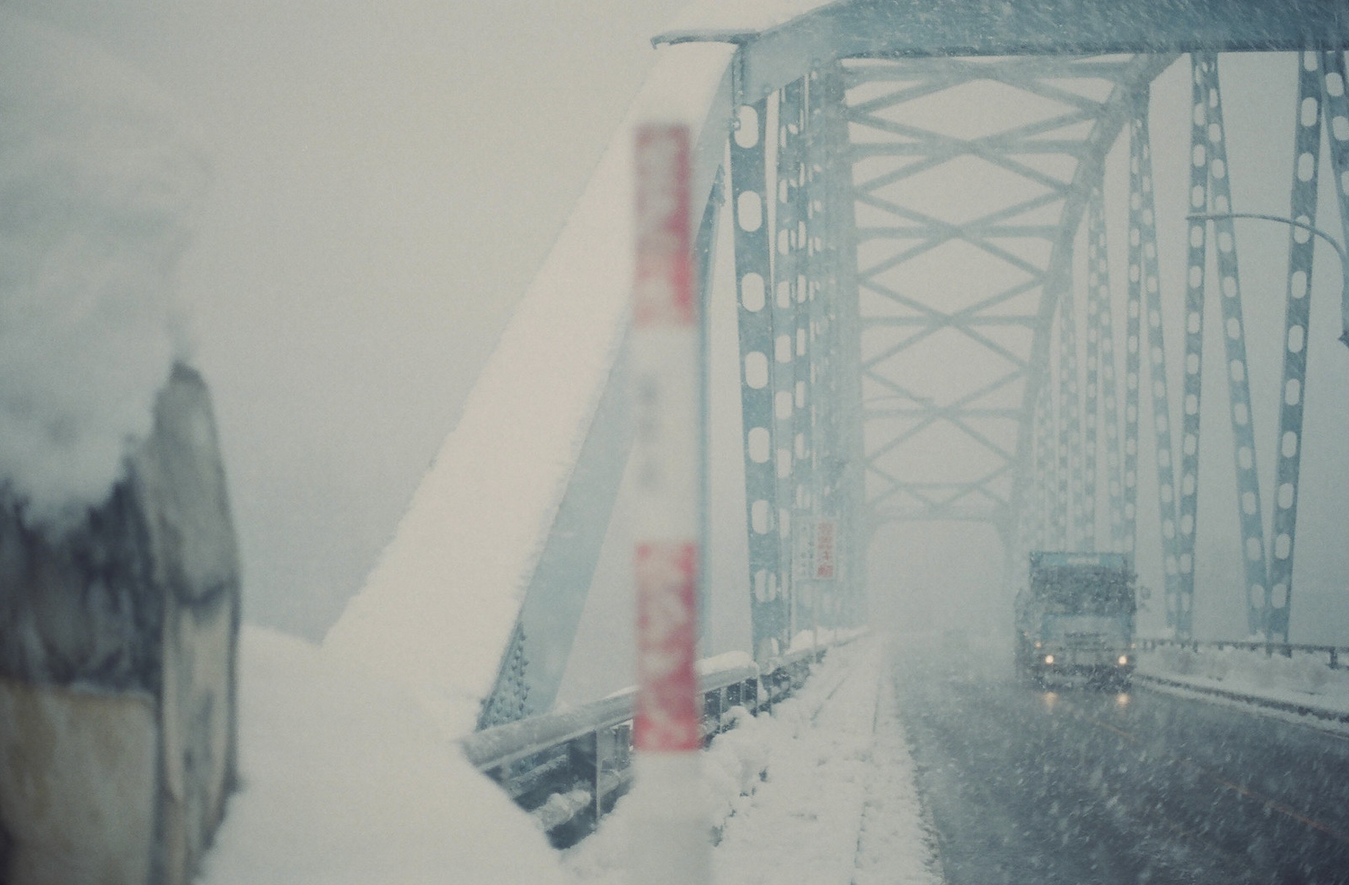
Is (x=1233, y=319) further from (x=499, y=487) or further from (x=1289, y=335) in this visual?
(x=499, y=487)

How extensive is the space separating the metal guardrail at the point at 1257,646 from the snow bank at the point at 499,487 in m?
15.2

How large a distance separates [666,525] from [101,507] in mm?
1107

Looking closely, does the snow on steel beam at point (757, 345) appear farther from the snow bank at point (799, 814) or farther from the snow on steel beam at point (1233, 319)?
the snow on steel beam at point (1233, 319)

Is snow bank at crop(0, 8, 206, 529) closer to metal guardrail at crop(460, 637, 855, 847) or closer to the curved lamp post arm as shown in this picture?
metal guardrail at crop(460, 637, 855, 847)

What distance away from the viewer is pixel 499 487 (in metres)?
5.02

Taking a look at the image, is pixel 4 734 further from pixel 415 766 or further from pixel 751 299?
pixel 751 299

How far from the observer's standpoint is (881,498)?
81812mm

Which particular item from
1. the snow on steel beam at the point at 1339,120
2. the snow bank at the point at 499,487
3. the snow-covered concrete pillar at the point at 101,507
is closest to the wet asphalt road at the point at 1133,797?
the snow bank at the point at 499,487

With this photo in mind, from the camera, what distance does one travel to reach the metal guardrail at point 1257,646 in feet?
54.2

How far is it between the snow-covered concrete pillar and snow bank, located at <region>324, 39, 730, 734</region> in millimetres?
1693

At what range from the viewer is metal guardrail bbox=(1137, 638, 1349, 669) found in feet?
54.2

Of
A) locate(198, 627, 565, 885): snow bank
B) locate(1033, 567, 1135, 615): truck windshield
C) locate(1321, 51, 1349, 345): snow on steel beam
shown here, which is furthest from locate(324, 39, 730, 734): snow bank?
locate(1033, 567, 1135, 615): truck windshield

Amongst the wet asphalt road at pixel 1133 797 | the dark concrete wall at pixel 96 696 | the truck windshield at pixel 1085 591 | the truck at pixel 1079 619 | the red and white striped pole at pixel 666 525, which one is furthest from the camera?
the truck windshield at pixel 1085 591

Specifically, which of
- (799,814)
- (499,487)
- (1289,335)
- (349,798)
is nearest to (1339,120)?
(1289,335)
